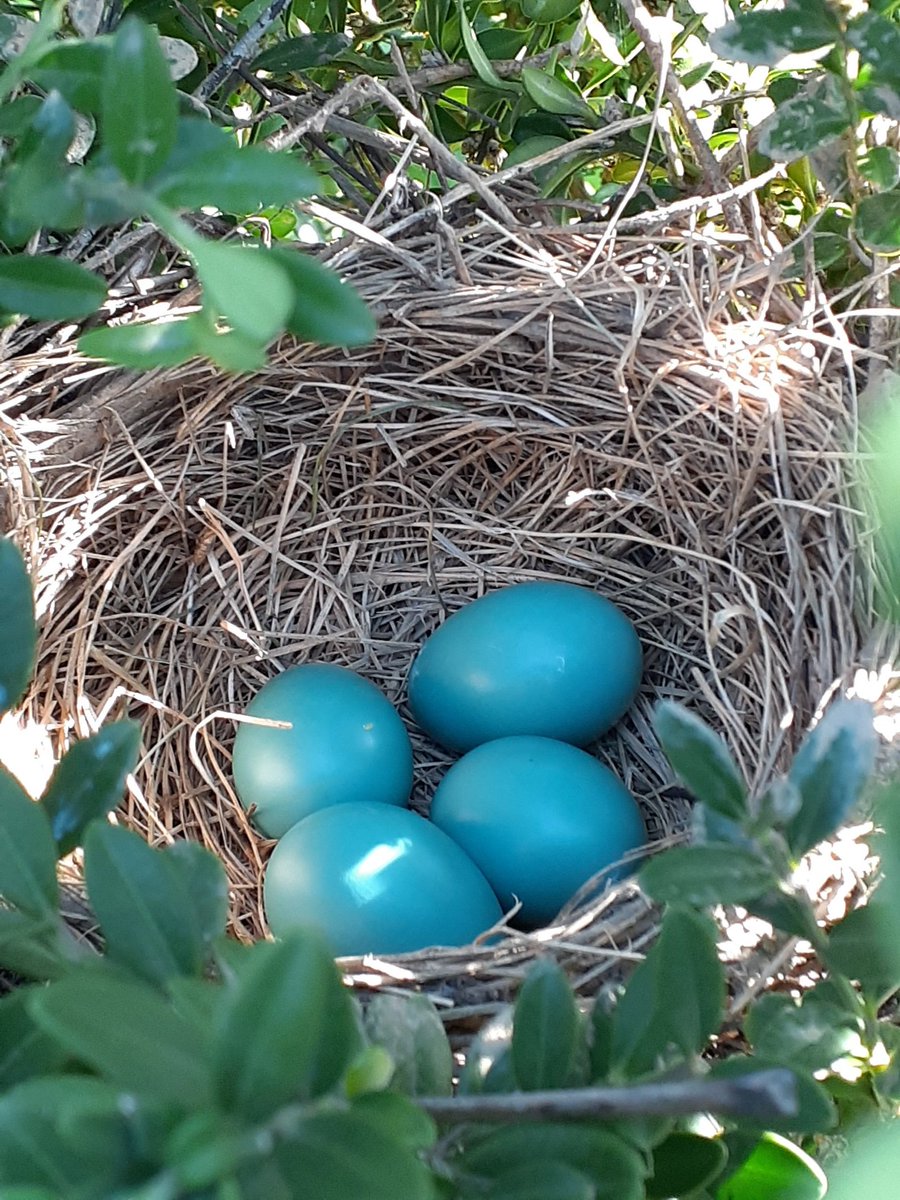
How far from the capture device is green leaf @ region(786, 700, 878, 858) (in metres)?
0.43

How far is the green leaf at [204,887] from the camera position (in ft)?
1.29

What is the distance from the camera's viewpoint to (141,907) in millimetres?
374

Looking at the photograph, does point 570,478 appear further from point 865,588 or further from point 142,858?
point 142,858

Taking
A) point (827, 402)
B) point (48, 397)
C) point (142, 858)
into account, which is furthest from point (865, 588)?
point (48, 397)

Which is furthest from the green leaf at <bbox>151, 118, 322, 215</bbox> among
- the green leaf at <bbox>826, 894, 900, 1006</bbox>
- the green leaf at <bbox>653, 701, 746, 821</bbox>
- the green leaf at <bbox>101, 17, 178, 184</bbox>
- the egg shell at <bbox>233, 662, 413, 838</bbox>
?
the egg shell at <bbox>233, 662, 413, 838</bbox>

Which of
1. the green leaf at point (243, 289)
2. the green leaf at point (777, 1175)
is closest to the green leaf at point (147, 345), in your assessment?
the green leaf at point (243, 289)

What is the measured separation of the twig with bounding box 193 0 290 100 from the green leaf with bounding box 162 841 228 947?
0.72 m

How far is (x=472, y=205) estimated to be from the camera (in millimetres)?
1066

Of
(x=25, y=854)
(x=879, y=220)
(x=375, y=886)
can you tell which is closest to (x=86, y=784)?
(x=25, y=854)

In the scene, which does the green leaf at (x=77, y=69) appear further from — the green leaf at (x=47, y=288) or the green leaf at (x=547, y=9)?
the green leaf at (x=547, y=9)

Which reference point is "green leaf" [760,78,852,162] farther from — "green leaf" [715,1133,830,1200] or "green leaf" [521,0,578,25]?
"green leaf" [715,1133,830,1200]

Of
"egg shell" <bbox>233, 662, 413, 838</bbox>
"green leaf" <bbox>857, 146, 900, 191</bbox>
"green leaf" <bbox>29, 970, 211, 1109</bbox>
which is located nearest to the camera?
"green leaf" <bbox>29, 970, 211, 1109</bbox>

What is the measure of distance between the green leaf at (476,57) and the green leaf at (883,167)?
1.14ft

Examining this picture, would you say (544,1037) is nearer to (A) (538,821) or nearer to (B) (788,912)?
(B) (788,912)
